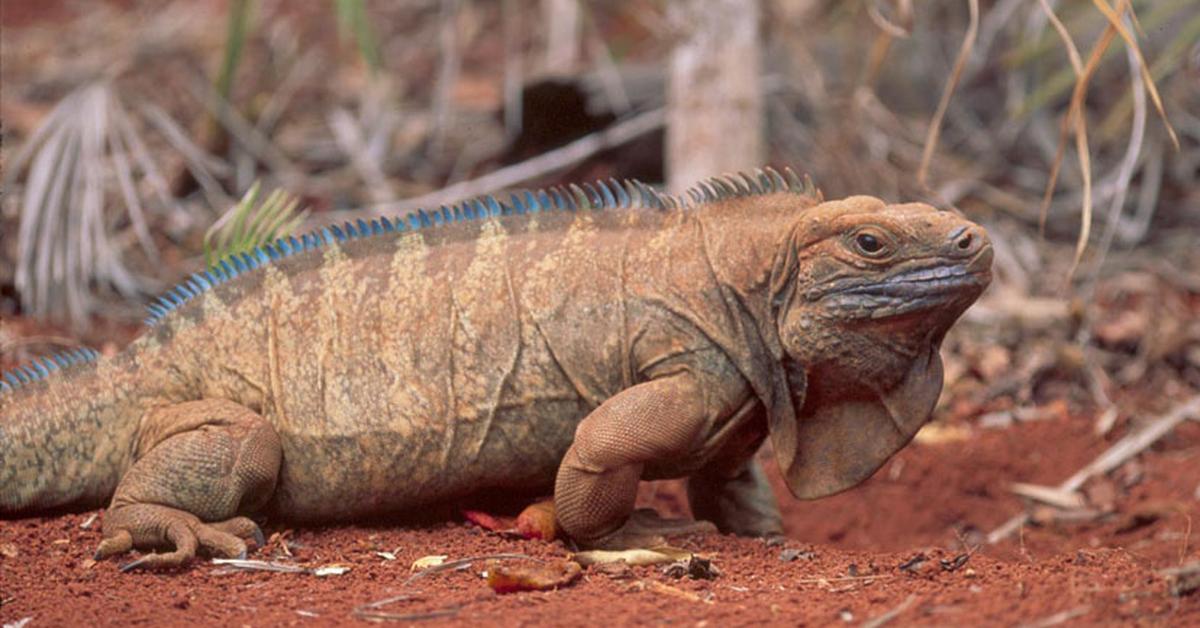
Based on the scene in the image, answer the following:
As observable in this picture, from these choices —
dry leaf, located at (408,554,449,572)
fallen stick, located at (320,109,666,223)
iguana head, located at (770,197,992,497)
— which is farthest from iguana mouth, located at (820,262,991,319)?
fallen stick, located at (320,109,666,223)

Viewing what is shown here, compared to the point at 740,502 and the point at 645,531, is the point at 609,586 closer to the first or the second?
the point at 645,531

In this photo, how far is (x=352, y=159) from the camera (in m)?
10.6

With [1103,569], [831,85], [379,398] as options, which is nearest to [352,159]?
[831,85]

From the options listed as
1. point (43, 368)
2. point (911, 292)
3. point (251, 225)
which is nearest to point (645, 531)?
point (911, 292)

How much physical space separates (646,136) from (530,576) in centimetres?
649

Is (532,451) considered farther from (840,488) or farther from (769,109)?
(769,109)

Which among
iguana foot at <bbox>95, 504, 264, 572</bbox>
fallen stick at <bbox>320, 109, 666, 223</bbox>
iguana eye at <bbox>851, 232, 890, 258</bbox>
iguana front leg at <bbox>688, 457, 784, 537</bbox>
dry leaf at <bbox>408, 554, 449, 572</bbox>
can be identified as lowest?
iguana front leg at <bbox>688, 457, 784, 537</bbox>

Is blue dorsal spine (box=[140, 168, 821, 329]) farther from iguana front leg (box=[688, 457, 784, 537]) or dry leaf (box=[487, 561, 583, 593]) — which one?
dry leaf (box=[487, 561, 583, 593])

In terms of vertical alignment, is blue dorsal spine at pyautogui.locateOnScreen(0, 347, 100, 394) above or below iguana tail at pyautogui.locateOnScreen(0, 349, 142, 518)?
above

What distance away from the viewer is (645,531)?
5137 millimetres

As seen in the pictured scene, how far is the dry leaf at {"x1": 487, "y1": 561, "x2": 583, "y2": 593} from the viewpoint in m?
4.32

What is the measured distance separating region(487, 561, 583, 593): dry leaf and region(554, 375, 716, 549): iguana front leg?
1.08 feet

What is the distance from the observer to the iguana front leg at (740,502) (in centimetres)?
573

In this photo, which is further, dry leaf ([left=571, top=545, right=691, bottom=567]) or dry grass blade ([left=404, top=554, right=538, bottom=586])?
dry leaf ([left=571, top=545, right=691, bottom=567])
